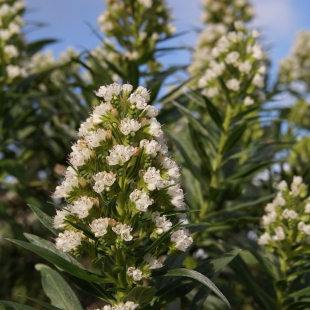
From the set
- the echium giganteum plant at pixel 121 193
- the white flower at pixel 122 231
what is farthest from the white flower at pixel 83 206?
the white flower at pixel 122 231

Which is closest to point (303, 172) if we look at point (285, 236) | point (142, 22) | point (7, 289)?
point (285, 236)

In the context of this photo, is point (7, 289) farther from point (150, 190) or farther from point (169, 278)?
point (150, 190)

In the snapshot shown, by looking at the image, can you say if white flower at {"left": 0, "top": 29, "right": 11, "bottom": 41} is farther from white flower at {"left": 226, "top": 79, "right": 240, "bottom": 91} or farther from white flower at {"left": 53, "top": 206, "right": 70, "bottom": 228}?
white flower at {"left": 53, "top": 206, "right": 70, "bottom": 228}

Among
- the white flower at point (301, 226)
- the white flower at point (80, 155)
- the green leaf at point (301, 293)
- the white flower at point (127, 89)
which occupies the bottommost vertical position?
the green leaf at point (301, 293)

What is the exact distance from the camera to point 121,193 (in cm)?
162

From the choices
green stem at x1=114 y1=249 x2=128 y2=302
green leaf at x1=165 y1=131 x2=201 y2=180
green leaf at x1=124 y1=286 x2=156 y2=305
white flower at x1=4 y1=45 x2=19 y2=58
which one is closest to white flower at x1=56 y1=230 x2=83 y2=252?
green stem at x1=114 y1=249 x2=128 y2=302

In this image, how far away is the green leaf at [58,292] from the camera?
72.1 inches

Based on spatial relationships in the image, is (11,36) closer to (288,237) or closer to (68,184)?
(68,184)

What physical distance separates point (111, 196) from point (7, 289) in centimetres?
223

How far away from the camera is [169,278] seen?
187 cm

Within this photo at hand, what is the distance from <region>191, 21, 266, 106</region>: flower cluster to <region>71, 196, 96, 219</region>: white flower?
55.4 inches

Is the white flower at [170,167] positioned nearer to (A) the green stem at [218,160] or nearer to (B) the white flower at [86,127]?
(B) the white flower at [86,127]

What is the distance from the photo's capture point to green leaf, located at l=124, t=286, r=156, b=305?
5.08ft

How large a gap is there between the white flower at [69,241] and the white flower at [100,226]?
80mm
